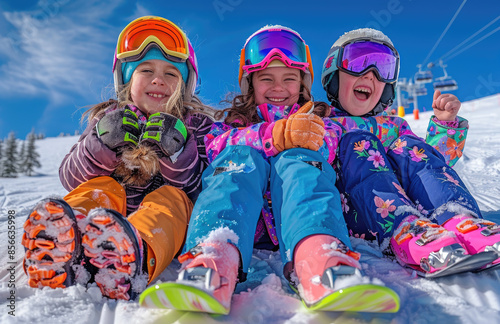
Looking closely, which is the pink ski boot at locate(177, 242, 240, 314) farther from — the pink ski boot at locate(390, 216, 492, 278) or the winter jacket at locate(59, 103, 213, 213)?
the winter jacket at locate(59, 103, 213, 213)

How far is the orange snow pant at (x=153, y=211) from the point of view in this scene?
139 centimetres

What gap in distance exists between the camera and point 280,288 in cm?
127

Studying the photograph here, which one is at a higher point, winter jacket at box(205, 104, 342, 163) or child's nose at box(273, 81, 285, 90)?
child's nose at box(273, 81, 285, 90)

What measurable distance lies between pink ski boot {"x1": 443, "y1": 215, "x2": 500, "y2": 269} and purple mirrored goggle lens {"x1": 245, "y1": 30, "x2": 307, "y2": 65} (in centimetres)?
160

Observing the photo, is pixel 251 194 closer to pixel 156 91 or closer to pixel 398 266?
pixel 398 266

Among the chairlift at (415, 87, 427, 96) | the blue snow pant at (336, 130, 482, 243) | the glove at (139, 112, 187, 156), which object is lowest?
the blue snow pant at (336, 130, 482, 243)

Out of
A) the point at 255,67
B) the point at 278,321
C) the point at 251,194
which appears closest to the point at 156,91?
the point at 255,67

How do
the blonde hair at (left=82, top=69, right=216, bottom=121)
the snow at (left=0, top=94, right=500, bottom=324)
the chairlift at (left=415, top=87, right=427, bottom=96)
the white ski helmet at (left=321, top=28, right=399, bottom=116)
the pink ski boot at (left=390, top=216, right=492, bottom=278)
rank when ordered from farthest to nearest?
1. the chairlift at (left=415, top=87, right=427, bottom=96)
2. the white ski helmet at (left=321, top=28, right=399, bottom=116)
3. the blonde hair at (left=82, top=69, right=216, bottom=121)
4. the pink ski boot at (left=390, top=216, right=492, bottom=278)
5. the snow at (left=0, top=94, right=500, bottom=324)

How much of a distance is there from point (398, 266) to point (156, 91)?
5.93 feet

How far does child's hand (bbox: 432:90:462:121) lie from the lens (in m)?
2.35

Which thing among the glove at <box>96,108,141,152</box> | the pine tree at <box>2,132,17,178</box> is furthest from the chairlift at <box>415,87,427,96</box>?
the glove at <box>96,108,141,152</box>

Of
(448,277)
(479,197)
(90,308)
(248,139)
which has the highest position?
(248,139)

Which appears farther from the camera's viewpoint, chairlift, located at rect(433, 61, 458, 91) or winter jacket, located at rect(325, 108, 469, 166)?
chairlift, located at rect(433, 61, 458, 91)

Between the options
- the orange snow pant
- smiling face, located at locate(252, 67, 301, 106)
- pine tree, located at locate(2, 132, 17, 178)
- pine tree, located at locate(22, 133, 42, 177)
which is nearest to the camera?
the orange snow pant
